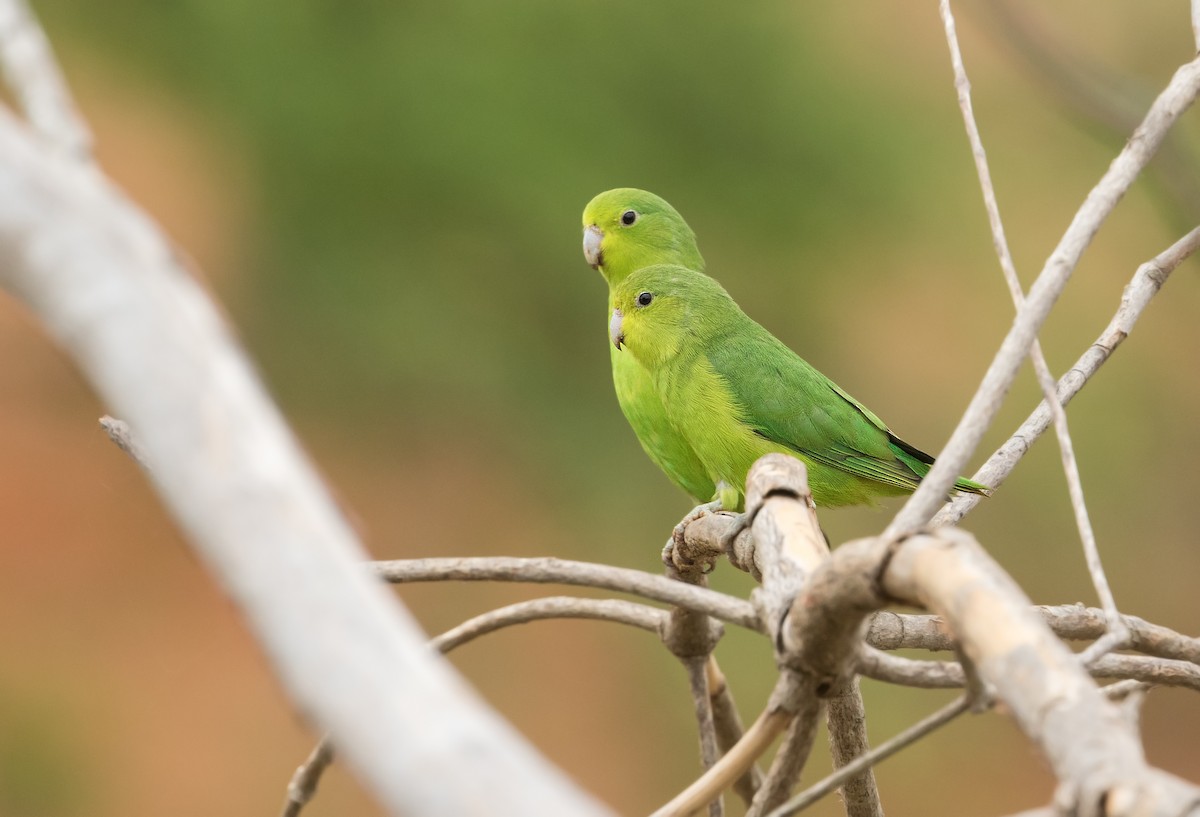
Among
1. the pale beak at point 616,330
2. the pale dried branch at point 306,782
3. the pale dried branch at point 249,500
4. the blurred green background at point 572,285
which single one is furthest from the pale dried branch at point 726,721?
the blurred green background at point 572,285

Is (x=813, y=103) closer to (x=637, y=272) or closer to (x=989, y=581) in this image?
(x=637, y=272)

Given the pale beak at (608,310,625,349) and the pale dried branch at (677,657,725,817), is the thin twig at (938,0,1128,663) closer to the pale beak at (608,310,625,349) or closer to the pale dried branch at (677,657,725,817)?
the pale dried branch at (677,657,725,817)

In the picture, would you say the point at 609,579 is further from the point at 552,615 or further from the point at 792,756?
the point at 552,615

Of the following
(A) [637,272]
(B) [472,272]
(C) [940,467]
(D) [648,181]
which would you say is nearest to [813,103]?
(D) [648,181]

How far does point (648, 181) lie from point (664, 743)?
4.21 ft

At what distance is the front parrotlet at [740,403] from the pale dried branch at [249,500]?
1.22 metres

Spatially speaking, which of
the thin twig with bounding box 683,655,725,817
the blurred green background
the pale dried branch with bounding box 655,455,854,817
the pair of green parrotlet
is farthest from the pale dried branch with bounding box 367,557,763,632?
the blurred green background

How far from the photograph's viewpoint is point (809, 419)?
167 cm

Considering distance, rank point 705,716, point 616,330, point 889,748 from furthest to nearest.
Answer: point 616,330 < point 705,716 < point 889,748

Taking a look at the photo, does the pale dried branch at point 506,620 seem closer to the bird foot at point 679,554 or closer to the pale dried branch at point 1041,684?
the bird foot at point 679,554

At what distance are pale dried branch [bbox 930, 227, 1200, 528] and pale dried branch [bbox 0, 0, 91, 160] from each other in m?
0.73

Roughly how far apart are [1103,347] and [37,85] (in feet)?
2.86

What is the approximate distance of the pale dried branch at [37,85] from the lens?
0.44 meters

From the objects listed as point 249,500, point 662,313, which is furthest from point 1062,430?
point 662,313
